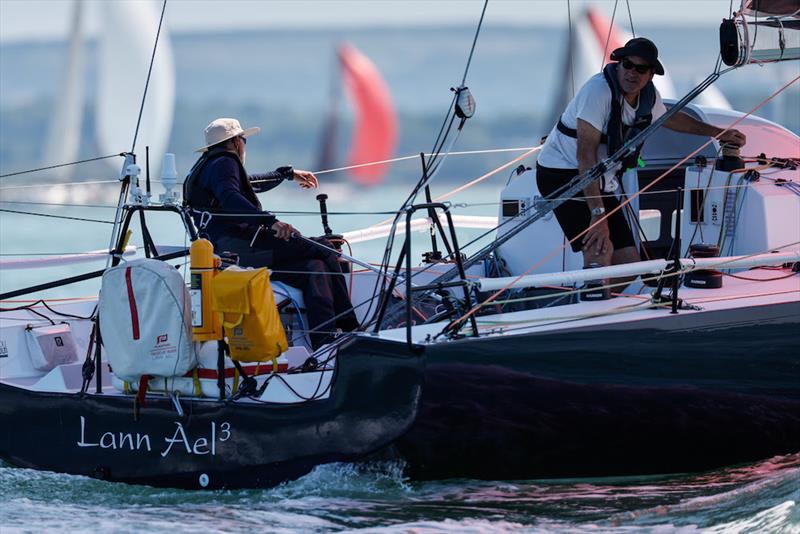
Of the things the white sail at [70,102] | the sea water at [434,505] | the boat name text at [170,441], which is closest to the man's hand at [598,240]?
the sea water at [434,505]

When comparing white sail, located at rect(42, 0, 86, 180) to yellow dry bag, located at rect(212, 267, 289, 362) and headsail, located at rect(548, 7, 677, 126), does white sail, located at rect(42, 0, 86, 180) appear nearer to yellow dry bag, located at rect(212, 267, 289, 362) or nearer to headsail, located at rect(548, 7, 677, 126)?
headsail, located at rect(548, 7, 677, 126)

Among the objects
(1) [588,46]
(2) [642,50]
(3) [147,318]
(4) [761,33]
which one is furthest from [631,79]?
(1) [588,46]

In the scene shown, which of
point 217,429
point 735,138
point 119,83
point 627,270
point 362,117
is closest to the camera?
point 627,270

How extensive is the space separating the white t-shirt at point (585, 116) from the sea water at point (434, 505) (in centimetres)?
157

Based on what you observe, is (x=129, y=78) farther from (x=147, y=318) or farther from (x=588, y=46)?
(x=147, y=318)

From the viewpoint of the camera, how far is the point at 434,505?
18.5 ft

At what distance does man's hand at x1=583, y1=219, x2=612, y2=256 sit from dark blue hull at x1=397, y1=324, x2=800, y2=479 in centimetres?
90

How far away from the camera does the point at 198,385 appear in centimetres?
592

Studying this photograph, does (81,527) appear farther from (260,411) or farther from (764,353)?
(764,353)

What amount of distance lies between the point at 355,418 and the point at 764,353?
1.64 meters

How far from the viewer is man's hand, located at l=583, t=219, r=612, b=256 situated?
21.1 ft

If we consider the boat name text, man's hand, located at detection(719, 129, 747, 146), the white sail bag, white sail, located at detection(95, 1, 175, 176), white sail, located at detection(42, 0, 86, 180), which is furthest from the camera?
white sail, located at detection(42, 0, 86, 180)

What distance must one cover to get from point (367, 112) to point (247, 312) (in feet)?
90.5

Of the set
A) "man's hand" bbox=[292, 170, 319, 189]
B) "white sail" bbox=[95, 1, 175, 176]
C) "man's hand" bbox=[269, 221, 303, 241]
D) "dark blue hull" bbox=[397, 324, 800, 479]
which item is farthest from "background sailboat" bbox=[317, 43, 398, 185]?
"dark blue hull" bbox=[397, 324, 800, 479]
